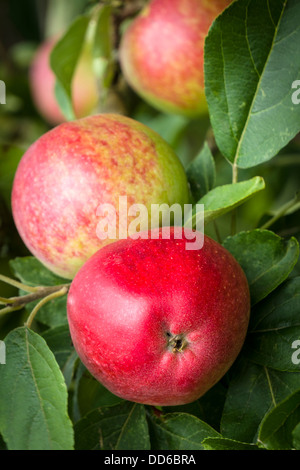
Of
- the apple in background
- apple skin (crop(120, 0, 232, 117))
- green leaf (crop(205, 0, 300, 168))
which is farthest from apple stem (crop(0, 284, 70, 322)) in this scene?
the apple in background

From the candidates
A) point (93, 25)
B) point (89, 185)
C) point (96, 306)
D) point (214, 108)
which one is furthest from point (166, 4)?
point (96, 306)

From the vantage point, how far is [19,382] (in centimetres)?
53

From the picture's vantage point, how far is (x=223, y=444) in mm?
491

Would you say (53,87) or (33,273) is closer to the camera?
(33,273)

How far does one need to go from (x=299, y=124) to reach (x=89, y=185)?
232 mm

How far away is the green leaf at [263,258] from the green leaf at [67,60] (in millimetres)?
399

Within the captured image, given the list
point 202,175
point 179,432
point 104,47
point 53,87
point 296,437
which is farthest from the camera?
point 53,87

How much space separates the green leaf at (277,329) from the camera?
1.79ft

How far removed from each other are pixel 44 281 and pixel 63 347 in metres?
0.09

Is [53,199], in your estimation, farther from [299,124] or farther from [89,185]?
[299,124]

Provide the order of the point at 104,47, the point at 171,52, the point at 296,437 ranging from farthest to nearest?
the point at 104,47
the point at 171,52
the point at 296,437

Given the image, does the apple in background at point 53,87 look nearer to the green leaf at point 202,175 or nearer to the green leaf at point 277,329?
the green leaf at point 202,175

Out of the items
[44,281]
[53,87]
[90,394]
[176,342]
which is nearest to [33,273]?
[44,281]

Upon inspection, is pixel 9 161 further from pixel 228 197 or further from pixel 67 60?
pixel 228 197
